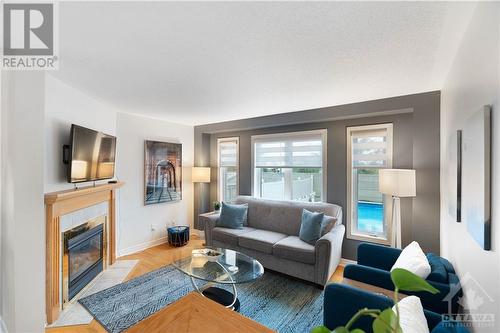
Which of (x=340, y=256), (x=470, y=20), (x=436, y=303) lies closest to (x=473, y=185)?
(x=436, y=303)

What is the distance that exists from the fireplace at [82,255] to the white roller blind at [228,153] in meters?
2.47

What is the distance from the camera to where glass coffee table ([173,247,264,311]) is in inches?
87.5

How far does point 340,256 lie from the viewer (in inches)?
133

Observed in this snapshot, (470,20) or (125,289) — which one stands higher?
(470,20)

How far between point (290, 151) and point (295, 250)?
5.85 ft

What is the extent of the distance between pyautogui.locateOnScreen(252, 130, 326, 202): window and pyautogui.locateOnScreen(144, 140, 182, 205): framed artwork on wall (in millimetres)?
1594

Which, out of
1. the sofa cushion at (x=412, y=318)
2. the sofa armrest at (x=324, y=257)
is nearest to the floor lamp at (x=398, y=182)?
the sofa armrest at (x=324, y=257)

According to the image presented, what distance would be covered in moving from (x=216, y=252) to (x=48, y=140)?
86.5 inches

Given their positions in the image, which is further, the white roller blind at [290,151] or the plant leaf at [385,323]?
the white roller blind at [290,151]

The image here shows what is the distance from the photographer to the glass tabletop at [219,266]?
2268 millimetres

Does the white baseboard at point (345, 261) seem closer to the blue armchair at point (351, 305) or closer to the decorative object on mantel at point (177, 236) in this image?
the blue armchair at point (351, 305)

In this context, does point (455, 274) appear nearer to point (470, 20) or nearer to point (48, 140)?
point (470, 20)

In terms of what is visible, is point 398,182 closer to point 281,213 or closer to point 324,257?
point 324,257

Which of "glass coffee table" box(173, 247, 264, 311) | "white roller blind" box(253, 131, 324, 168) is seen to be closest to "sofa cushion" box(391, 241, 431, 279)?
Result: "glass coffee table" box(173, 247, 264, 311)
